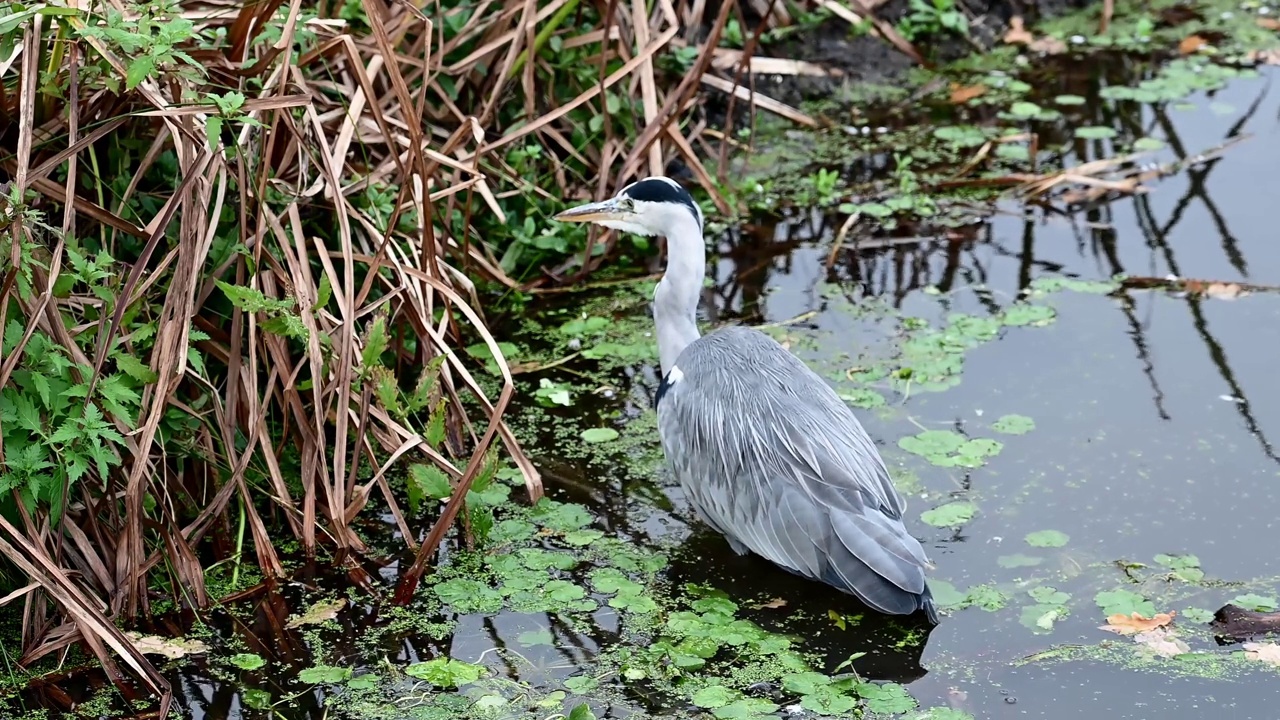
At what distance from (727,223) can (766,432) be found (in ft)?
7.73

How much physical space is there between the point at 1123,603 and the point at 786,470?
0.99 m

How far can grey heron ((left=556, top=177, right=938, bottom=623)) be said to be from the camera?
3670mm

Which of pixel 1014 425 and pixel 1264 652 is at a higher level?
pixel 1014 425

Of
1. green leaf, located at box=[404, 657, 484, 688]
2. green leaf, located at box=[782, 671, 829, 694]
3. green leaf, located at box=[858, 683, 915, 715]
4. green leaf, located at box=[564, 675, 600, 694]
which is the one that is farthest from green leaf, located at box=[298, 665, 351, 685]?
green leaf, located at box=[858, 683, 915, 715]

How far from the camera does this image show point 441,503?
4344 mm

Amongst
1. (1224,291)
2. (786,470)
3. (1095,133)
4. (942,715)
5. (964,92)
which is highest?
(964,92)

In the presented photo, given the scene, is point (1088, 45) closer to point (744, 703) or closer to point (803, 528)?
point (803, 528)

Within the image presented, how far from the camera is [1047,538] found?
13.3 feet

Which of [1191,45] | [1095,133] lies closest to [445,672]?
[1095,133]

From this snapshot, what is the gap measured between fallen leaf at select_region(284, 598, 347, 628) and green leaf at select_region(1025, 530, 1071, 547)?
6.67 ft

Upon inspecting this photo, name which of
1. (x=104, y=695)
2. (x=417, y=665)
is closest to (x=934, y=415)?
(x=417, y=665)

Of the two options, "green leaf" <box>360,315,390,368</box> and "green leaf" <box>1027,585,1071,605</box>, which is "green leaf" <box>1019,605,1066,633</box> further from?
"green leaf" <box>360,315,390,368</box>

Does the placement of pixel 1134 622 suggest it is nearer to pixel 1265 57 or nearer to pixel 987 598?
pixel 987 598

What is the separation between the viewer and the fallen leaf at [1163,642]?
3566mm
